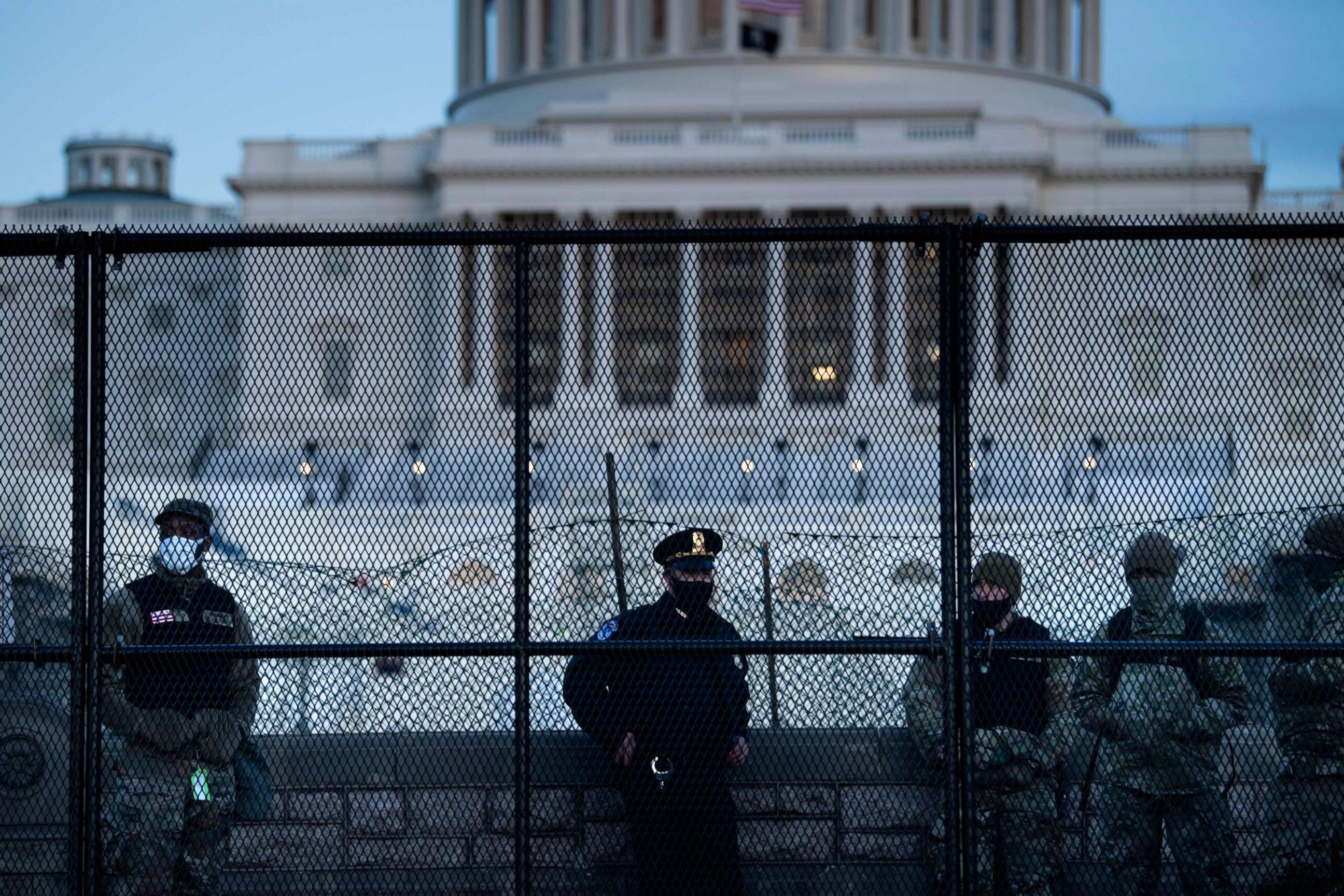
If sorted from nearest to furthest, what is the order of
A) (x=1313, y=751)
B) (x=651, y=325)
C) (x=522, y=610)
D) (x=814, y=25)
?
(x=522, y=610) < (x=1313, y=751) < (x=651, y=325) < (x=814, y=25)

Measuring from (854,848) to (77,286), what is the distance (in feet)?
11.2

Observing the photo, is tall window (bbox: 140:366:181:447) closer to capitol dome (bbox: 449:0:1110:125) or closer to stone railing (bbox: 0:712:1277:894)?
stone railing (bbox: 0:712:1277:894)

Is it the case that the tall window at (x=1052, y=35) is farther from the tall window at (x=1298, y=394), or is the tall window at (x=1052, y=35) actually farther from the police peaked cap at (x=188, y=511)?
the police peaked cap at (x=188, y=511)

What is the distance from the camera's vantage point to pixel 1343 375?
1043 centimetres

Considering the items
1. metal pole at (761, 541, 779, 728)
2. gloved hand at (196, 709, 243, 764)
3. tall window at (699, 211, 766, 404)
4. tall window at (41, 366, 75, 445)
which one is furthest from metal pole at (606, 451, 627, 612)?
tall window at (41, 366, 75, 445)

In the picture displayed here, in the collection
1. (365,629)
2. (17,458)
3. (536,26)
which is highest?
(536,26)

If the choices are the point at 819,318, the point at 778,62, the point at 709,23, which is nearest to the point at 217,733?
the point at 819,318

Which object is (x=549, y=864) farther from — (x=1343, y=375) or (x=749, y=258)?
(x=1343, y=375)

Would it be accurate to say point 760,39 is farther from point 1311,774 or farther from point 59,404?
point 1311,774

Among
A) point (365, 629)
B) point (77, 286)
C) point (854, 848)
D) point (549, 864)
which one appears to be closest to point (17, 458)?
point (77, 286)

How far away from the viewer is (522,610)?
7.96 m

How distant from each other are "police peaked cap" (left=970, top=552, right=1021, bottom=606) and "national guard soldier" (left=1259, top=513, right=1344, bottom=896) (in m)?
1.06

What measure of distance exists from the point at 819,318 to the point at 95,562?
13.0ft

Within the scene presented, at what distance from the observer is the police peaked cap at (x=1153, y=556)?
8.31 meters
